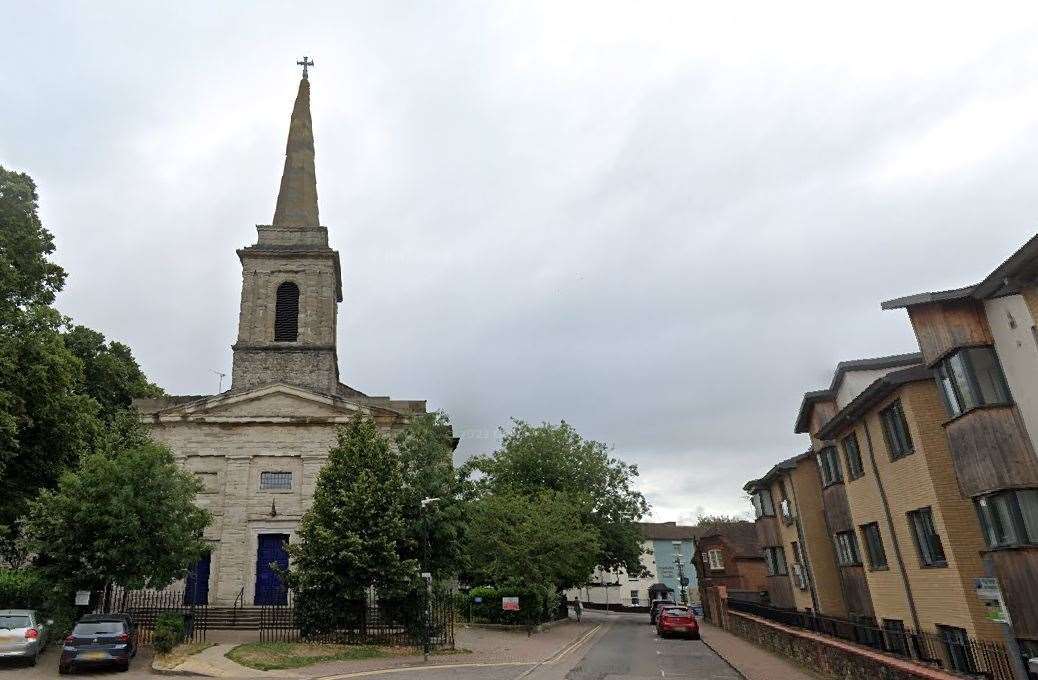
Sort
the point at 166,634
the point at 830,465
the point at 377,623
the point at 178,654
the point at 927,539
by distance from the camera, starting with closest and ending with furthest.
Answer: the point at 927,539
the point at 166,634
the point at 178,654
the point at 377,623
the point at 830,465

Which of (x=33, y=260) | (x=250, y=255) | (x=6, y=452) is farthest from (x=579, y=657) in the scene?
(x=250, y=255)

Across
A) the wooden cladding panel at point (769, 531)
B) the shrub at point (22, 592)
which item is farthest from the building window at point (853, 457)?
the shrub at point (22, 592)

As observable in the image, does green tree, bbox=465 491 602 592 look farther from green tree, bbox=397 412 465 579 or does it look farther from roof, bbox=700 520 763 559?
roof, bbox=700 520 763 559

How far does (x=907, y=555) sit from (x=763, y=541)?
18.3 meters

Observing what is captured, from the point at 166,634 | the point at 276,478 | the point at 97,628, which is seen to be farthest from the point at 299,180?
the point at 97,628

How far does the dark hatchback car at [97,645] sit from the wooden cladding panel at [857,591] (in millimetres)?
20349

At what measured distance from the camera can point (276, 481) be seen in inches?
1268

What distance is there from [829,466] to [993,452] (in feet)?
35.1

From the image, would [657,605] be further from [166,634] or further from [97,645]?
[97,645]

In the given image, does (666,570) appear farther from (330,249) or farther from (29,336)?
(29,336)

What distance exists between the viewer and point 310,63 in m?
44.2

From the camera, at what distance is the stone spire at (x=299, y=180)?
127ft

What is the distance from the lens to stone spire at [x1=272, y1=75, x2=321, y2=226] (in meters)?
38.8

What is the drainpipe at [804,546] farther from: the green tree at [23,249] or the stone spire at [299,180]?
the green tree at [23,249]
